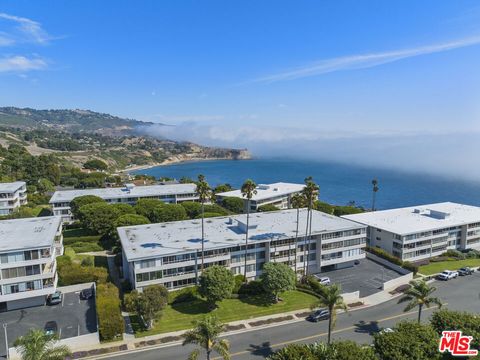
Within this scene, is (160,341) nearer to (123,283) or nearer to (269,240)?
(123,283)

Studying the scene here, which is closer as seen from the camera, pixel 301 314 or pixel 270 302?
pixel 301 314

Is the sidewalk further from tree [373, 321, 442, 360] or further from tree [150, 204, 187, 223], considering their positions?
tree [150, 204, 187, 223]

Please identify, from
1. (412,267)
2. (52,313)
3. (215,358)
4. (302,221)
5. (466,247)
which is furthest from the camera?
(466,247)

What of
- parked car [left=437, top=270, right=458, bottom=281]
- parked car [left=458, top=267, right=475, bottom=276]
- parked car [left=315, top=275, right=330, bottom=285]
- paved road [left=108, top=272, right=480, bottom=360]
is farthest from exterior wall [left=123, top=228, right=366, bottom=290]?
parked car [left=458, top=267, right=475, bottom=276]

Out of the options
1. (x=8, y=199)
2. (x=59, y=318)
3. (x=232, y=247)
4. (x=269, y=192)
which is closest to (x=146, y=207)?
(x=232, y=247)

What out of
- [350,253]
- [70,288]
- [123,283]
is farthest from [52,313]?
[350,253]

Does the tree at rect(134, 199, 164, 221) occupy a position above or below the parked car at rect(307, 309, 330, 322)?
above

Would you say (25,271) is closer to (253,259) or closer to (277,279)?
(253,259)
